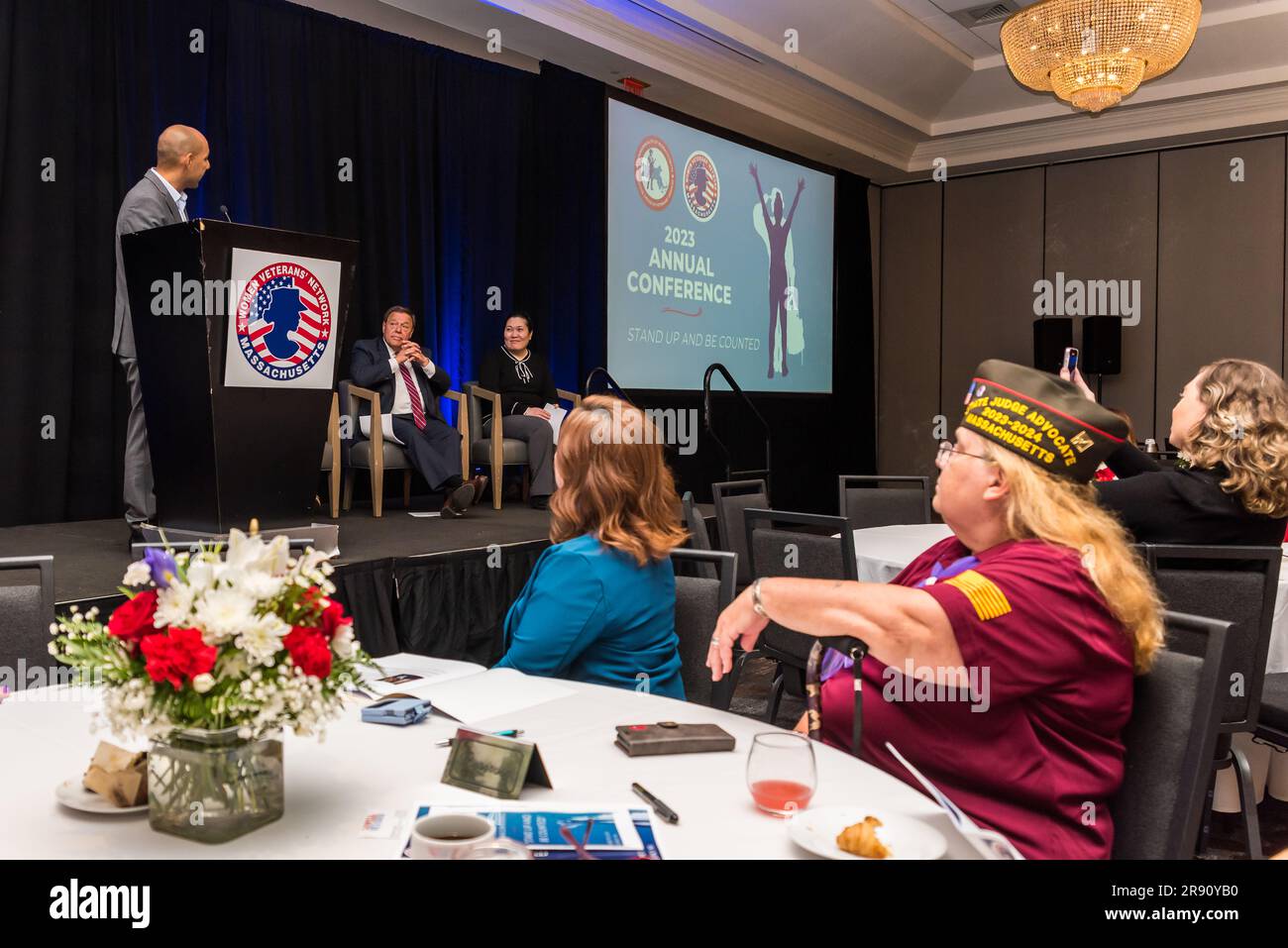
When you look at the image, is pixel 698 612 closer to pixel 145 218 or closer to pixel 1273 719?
pixel 1273 719

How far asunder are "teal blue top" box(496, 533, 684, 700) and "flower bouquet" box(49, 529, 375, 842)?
729 mm

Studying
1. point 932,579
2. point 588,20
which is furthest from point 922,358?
point 932,579

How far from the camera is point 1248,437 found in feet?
7.75

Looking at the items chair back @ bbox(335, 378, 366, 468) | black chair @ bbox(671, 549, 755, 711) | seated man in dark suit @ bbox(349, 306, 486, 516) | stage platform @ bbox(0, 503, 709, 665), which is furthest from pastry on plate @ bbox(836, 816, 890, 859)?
chair back @ bbox(335, 378, 366, 468)

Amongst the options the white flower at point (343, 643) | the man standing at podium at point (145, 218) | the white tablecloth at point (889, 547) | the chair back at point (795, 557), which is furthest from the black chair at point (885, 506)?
the white flower at point (343, 643)

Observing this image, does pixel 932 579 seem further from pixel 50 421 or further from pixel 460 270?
pixel 460 270

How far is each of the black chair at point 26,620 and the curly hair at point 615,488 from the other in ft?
2.93

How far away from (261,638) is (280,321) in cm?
268

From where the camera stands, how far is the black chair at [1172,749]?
1242 millimetres

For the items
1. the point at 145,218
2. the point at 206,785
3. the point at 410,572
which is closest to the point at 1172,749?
the point at 206,785

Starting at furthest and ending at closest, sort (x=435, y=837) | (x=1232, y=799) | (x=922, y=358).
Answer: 1. (x=922, y=358)
2. (x=1232, y=799)
3. (x=435, y=837)
